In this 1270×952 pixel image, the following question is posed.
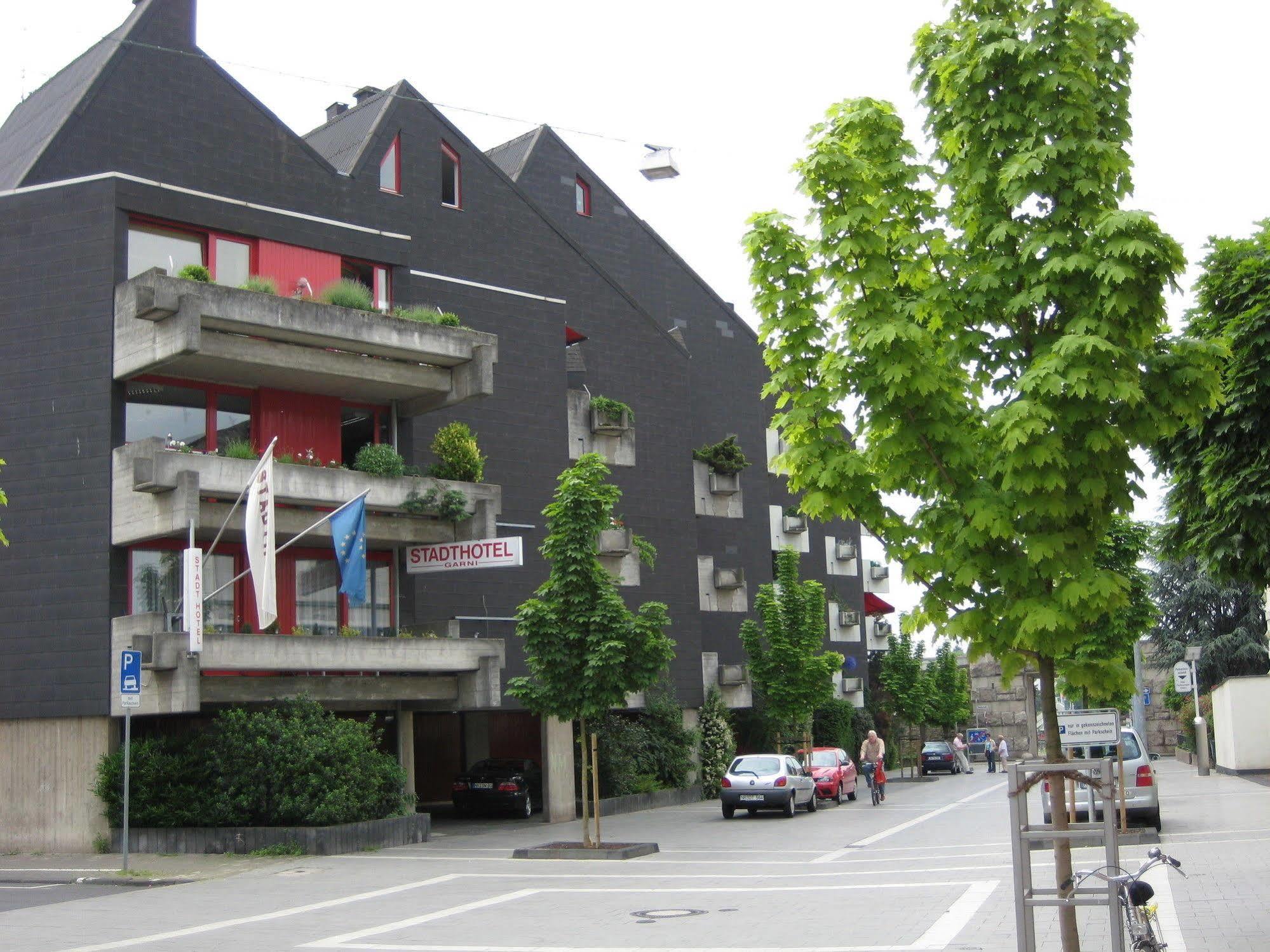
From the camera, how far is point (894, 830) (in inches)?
1103

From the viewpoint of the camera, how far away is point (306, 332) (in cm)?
2703

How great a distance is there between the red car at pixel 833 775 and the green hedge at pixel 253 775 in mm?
15239

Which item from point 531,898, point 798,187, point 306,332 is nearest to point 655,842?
point 531,898

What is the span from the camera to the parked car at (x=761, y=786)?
32188mm

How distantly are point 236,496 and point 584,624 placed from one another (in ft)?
24.1

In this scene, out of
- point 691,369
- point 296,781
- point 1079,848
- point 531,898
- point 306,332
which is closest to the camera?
point 531,898

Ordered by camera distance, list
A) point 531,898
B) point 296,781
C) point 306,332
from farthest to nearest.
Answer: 1. point 306,332
2. point 296,781
3. point 531,898

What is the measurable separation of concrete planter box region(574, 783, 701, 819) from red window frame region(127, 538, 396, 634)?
8761mm

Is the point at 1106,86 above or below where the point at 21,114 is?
below

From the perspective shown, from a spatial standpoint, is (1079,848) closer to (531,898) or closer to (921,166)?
(531,898)

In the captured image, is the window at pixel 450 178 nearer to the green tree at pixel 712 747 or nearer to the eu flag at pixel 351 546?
the eu flag at pixel 351 546

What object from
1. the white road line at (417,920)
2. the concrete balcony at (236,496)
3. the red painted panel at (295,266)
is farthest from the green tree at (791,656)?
the white road line at (417,920)

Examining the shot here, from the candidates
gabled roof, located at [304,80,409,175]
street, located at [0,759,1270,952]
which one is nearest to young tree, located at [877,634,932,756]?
street, located at [0,759,1270,952]

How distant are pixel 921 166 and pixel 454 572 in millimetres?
23988
